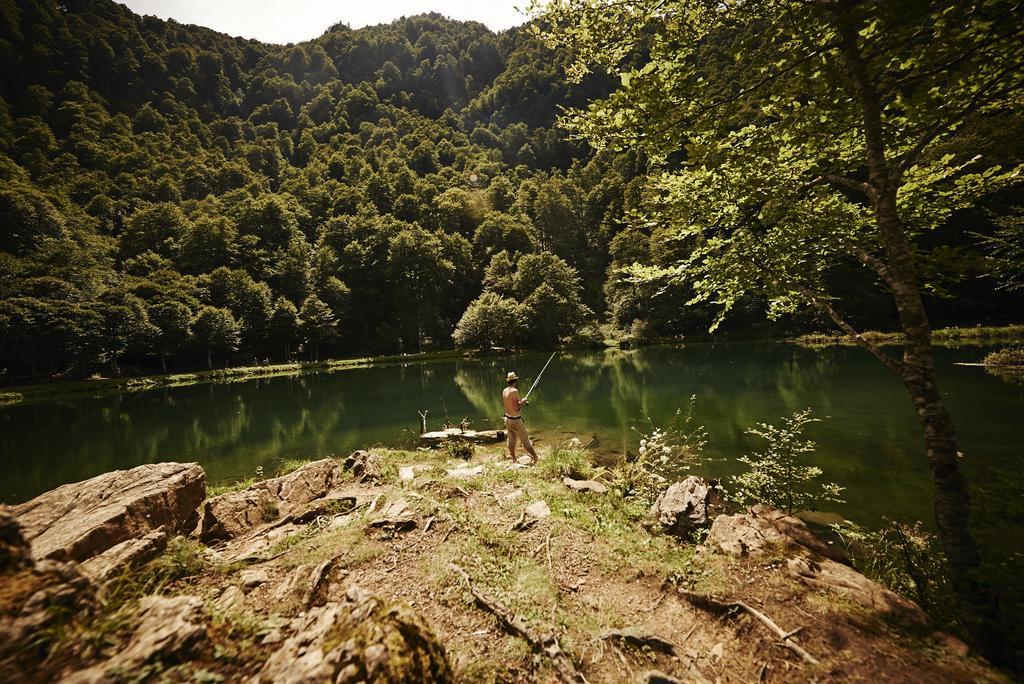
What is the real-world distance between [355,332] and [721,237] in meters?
80.8

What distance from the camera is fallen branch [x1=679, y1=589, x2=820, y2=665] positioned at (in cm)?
351

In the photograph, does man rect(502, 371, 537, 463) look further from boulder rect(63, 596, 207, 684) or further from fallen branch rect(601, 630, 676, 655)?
boulder rect(63, 596, 207, 684)

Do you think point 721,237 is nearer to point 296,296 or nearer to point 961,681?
point 961,681

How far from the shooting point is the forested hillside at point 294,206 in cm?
5638

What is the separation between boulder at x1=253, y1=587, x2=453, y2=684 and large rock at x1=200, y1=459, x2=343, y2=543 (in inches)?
213

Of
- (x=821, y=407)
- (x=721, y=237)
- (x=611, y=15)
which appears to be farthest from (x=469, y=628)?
(x=821, y=407)

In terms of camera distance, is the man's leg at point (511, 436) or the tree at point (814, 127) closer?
the tree at point (814, 127)

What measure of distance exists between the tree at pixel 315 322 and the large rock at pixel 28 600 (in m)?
72.0

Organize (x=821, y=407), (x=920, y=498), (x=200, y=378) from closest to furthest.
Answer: (x=920, y=498) → (x=821, y=407) → (x=200, y=378)

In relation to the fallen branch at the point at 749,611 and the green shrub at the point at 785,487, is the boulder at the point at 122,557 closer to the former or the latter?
the fallen branch at the point at 749,611

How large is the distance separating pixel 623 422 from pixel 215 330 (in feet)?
219

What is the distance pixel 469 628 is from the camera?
160 inches

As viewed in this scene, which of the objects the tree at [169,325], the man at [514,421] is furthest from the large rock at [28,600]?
the tree at [169,325]

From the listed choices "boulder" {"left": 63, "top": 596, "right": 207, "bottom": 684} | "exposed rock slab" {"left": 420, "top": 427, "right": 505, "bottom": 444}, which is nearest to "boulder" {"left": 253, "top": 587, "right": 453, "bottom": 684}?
"boulder" {"left": 63, "top": 596, "right": 207, "bottom": 684}
